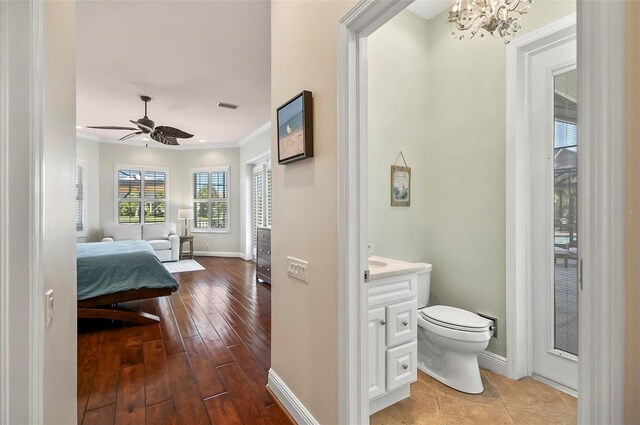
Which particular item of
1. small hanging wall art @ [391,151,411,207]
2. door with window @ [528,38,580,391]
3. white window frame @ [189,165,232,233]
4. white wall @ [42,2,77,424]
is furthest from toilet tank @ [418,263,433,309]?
white window frame @ [189,165,232,233]

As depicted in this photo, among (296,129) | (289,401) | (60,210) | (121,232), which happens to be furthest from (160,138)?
(289,401)

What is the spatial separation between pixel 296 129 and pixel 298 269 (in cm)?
79

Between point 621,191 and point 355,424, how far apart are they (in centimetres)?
133

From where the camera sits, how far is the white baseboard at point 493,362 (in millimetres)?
2254

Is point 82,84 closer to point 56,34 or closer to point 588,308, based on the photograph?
point 56,34

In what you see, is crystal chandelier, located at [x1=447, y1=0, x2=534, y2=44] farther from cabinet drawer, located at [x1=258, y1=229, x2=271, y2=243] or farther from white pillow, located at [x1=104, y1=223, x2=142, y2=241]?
white pillow, located at [x1=104, y1=223, x2=142, y2=241]

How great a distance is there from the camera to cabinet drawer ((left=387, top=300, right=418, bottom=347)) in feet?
6.07

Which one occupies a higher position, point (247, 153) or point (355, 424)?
point (247, 153)

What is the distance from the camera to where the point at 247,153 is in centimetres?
711

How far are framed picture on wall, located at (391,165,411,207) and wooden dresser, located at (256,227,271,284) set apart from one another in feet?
8.64

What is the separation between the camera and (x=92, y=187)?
6656 mm

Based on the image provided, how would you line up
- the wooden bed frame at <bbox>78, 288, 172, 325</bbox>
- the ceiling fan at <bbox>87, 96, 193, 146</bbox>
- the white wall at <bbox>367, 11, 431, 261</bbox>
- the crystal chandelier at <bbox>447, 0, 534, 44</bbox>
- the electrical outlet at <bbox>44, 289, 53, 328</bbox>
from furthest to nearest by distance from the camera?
the ceiling fan at <bbox>87, 96, 193, 146</bbox>
the wooden bed frame at <bbox>78, 288, 172, 325</bbox>
the white wall at <bbox>367, 11, 431, 261</bbox>
the crystal chandelier at <bbox>447, 0, 534, 44</bbox>
the electrical outlet at <bbox>44, 289, 53, 328</bbox>

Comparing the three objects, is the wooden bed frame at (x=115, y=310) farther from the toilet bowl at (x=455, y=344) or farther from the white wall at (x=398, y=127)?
the toilet bowl at (x=455, y=344)

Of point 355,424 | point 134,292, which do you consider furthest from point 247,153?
point 355,424
